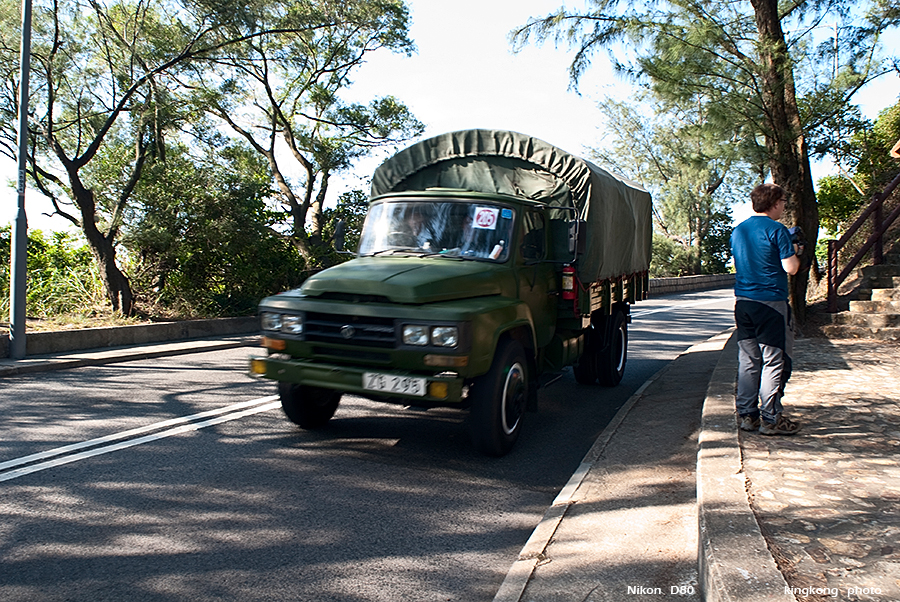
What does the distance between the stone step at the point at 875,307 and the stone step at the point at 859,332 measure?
542 mm

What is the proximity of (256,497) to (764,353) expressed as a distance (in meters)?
4.04

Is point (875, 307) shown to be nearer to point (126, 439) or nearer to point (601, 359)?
point (601, 359)

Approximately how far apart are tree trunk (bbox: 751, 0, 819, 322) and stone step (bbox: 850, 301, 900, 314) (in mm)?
831

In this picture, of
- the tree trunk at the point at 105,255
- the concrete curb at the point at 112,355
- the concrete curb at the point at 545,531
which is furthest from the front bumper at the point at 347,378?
the tree trunk at the point at 105,255

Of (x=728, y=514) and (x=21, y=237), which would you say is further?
(x=21, y=237)

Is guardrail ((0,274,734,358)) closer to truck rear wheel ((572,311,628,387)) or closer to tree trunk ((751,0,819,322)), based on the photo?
truck rear wheel ((572,311,628,387))

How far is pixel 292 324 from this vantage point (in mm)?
6055

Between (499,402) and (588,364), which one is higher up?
(499,402)

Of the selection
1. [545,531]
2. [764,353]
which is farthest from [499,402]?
[764,353]

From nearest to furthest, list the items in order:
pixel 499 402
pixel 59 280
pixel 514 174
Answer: pixel 499 402, pixel 514 174, pixel 59 280

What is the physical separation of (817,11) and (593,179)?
25.7 ft

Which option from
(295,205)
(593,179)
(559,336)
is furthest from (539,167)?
(295,205)

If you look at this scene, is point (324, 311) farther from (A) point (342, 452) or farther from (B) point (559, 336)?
(B) point (559, 336)

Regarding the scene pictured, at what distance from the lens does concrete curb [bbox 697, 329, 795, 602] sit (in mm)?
3150
